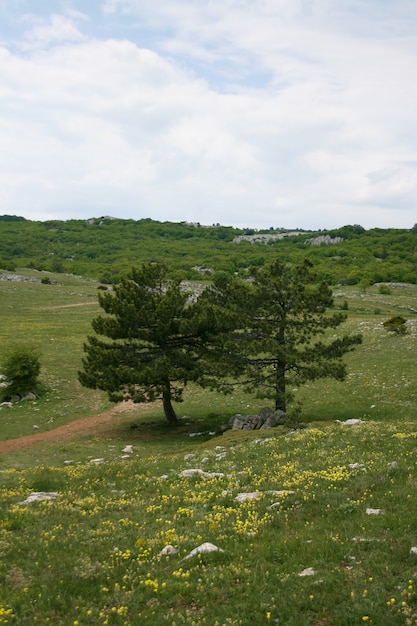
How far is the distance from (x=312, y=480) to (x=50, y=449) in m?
17.3

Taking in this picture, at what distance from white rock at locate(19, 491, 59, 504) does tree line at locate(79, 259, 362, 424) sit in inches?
566

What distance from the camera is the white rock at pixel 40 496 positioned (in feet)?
48.3

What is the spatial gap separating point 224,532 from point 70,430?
22946 mm

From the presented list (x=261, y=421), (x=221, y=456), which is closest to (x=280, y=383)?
(x=261, y=421)

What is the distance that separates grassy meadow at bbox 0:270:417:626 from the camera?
8398mm

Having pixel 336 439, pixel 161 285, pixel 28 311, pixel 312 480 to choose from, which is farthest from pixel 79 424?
pixel 28 311

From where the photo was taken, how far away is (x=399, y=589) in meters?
8.42

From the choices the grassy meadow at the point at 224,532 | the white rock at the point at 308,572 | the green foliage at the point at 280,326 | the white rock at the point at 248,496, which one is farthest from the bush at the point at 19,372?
the white rock at the point at 308,572

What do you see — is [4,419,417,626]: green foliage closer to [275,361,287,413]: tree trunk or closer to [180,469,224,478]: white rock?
[180,469,224,478]: white rock

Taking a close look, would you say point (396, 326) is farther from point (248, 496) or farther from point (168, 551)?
point (168, 551)

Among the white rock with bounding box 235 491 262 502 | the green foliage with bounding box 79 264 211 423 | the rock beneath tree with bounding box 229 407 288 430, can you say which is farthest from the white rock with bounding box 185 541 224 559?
the green foliage with bounding box 79 264 211 423

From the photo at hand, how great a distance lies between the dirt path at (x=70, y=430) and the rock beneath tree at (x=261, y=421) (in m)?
9.58

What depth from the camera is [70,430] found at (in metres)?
32.3

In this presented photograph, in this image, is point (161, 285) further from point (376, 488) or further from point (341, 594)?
point (341, 594)
